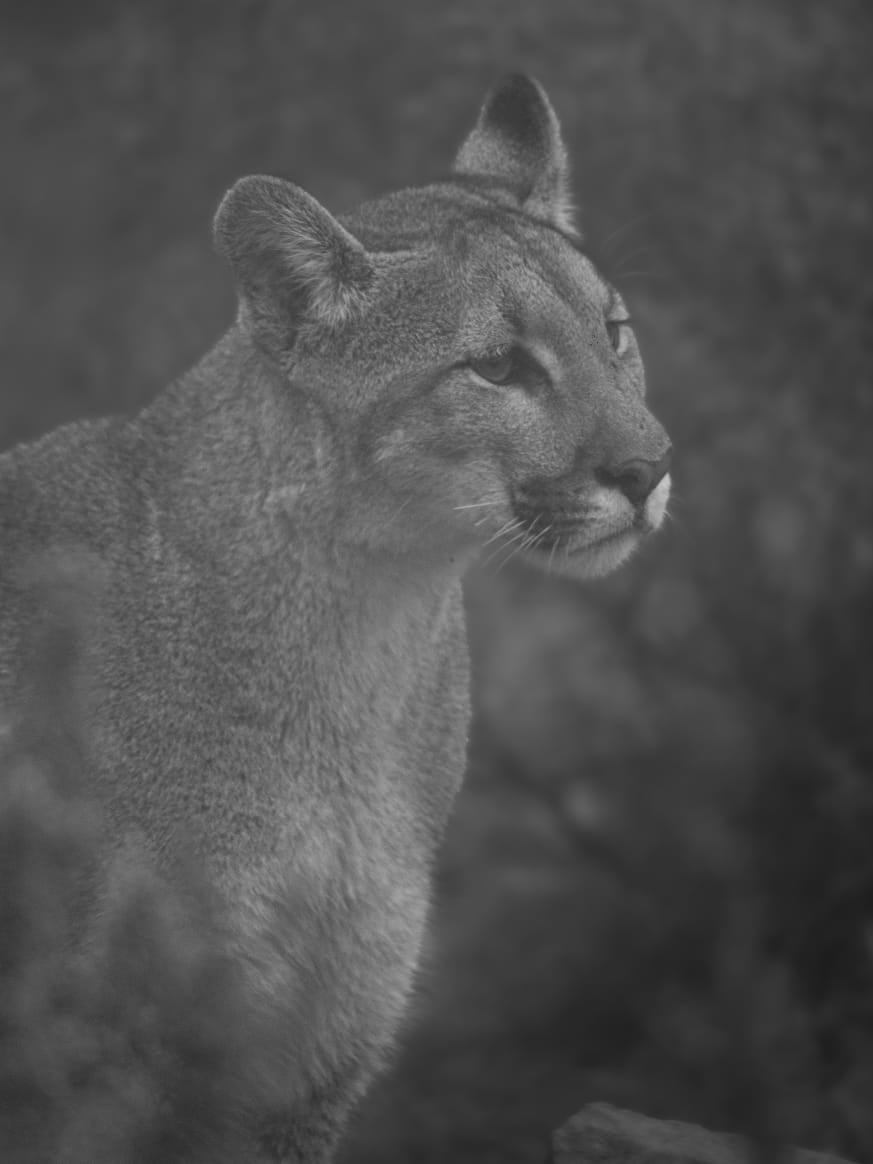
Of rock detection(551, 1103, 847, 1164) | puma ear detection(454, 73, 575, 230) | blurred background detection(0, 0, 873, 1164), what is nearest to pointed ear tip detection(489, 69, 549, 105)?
puma ear detection(454, 73, 575, 230)

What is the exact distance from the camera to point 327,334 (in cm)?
515

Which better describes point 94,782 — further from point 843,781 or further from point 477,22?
point 477,22

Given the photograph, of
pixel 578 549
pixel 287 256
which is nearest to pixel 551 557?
pixel 578 549

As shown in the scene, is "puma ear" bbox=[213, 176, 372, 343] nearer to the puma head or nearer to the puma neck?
the puma head

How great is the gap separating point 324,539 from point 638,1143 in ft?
6.62

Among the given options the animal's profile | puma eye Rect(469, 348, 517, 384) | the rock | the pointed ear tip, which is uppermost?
the pointed ear tip

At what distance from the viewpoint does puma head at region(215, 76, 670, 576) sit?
4.95 meters

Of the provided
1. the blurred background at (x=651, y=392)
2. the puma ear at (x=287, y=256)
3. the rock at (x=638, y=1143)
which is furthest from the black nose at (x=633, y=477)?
the blurred background at (x=651, y=392)

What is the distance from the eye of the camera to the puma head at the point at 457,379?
4.95 meters

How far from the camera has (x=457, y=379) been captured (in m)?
5.06

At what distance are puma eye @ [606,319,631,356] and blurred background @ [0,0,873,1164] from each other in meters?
2.09

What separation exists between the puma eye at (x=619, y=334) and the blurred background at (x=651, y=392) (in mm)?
2093

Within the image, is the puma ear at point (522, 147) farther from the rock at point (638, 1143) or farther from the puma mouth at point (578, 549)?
the rock at point (638, 1143)

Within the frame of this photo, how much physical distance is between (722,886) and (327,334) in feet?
8.37
